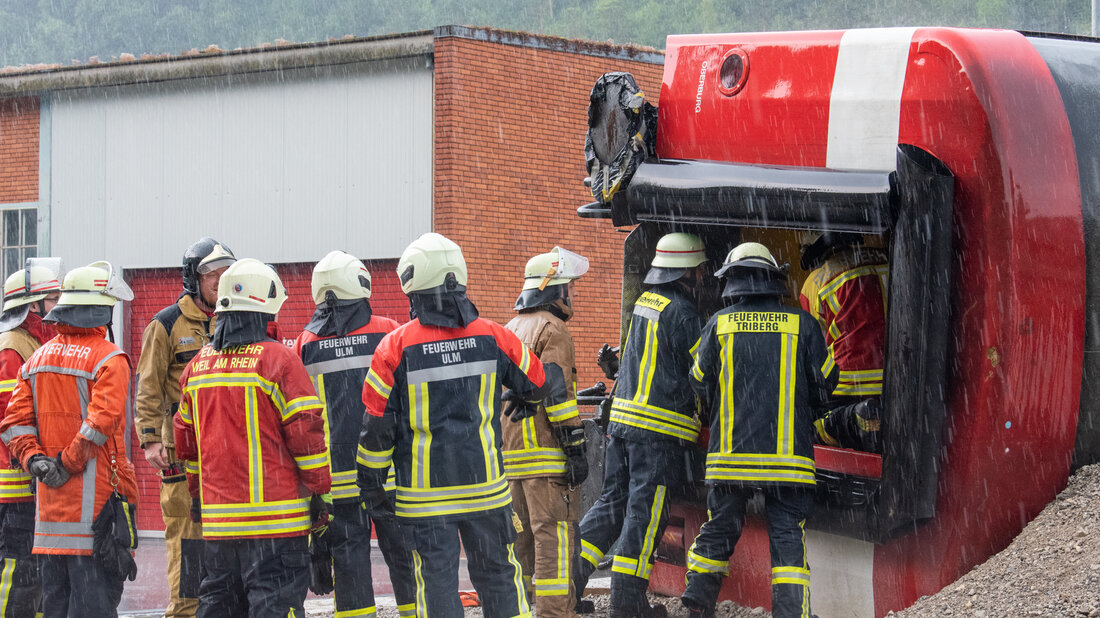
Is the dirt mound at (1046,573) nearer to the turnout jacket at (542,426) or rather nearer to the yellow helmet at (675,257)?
the yellow helmet at (675,257)

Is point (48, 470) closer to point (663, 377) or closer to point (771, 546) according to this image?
point (663, 377)

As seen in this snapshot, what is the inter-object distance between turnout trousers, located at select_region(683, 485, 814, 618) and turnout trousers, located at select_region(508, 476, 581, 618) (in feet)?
2.57

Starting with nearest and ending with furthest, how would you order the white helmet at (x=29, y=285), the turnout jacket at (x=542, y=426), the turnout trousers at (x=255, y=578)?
the turnout trousers at (x=255, y=578) < the turnout jacket at (x=542, y=426) < the white helmet at (x=29, y=285)

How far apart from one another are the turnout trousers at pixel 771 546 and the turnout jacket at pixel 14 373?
3335 mm

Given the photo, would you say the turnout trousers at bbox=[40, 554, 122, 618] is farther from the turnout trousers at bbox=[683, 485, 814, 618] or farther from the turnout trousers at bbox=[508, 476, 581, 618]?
the turnout trousers at bbox=[683, 485, 814, 618]

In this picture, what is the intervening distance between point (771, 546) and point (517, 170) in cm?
854

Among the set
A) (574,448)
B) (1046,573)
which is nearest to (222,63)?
(574,448)

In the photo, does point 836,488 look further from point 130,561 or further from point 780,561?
point 130,561

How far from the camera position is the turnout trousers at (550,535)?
579 centimetres

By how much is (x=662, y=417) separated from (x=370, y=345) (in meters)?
1.43

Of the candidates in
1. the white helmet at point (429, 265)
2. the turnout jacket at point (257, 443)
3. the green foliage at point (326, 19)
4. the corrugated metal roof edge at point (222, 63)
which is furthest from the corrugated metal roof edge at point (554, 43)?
the green foliage at point (326, 19)

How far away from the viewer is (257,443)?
4902mm

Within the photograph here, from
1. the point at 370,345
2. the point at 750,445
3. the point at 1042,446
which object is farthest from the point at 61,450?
the point at 1042,446

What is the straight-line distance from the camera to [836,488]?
493 centimetres
